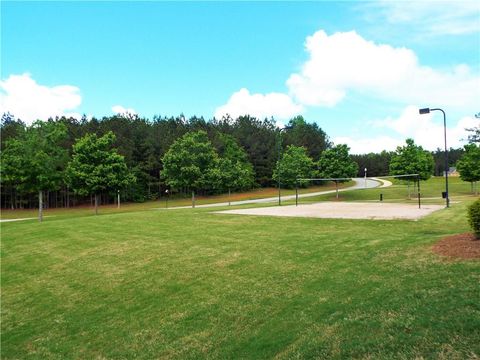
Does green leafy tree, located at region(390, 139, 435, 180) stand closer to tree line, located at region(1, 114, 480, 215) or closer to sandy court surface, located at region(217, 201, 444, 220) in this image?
tree line, located at region(1, 114, 480, 215)

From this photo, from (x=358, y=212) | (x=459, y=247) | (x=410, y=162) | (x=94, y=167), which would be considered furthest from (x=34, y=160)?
(x=410, y=162)

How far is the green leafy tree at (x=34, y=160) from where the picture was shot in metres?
30.5

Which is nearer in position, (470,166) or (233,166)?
(470,166)

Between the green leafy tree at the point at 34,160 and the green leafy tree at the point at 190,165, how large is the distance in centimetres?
1476

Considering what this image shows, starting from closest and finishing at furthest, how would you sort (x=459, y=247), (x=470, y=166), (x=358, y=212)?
(x=459, y=247), (x=358, y=212), (x=470, y=166)

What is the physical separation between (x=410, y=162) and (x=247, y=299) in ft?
150

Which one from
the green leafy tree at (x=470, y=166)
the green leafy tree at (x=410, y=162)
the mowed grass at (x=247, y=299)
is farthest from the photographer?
the green leafy tree at (x=410, y=162)

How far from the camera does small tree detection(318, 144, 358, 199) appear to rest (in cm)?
5234

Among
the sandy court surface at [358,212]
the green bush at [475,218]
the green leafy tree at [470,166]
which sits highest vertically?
the green leafy tree at [470,166]

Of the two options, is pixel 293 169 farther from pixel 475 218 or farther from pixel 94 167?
pixel 475 218

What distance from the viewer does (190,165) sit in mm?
46594

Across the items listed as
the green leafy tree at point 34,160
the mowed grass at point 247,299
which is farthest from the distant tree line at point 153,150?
the mowed grass at point 247,299

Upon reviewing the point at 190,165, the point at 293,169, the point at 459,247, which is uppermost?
the point at 190,165

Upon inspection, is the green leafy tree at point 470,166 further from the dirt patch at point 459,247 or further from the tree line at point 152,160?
the dirt patch at point 459,247
